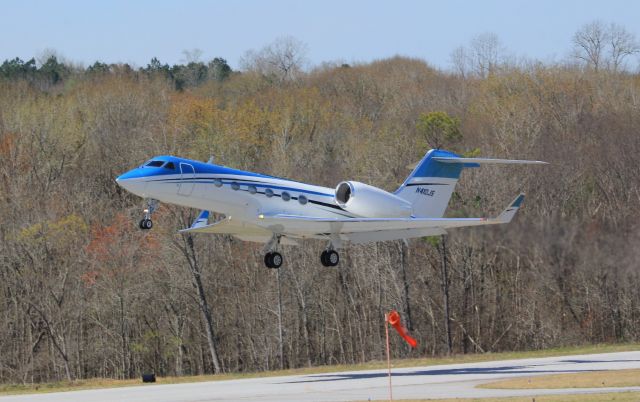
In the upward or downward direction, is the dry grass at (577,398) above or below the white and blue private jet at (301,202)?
below

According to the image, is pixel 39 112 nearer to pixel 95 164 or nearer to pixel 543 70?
pixel 95 164

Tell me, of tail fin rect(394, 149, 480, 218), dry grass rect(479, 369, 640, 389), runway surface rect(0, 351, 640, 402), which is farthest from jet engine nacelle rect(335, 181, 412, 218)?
dry grass rect(479, 369, 640, 389)

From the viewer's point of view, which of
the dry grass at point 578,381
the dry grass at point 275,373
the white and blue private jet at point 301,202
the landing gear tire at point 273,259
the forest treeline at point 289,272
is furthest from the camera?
the forest treeline at point 289,272

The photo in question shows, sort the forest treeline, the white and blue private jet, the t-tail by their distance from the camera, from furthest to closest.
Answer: the forest treeline
the t-tail
the white and blue private jet

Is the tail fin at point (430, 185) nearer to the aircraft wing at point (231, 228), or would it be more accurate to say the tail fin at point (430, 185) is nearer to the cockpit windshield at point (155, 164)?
the aircraft wing at point (231, 228)

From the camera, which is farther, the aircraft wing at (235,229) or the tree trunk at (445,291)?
the tree trunk at (445,291)

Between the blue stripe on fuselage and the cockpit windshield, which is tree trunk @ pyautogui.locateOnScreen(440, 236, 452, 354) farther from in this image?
the cockpit windshield

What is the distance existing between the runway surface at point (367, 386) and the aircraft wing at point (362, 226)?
163 inches

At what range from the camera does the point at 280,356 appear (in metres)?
54.0

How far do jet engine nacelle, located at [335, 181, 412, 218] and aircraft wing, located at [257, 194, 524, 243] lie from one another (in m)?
0.35

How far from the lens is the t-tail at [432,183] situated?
116 ft

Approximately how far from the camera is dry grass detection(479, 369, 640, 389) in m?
25.8

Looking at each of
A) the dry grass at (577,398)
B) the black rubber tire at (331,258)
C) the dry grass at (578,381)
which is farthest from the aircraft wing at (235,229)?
the dry grass at (577,398)

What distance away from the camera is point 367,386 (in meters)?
28.4
